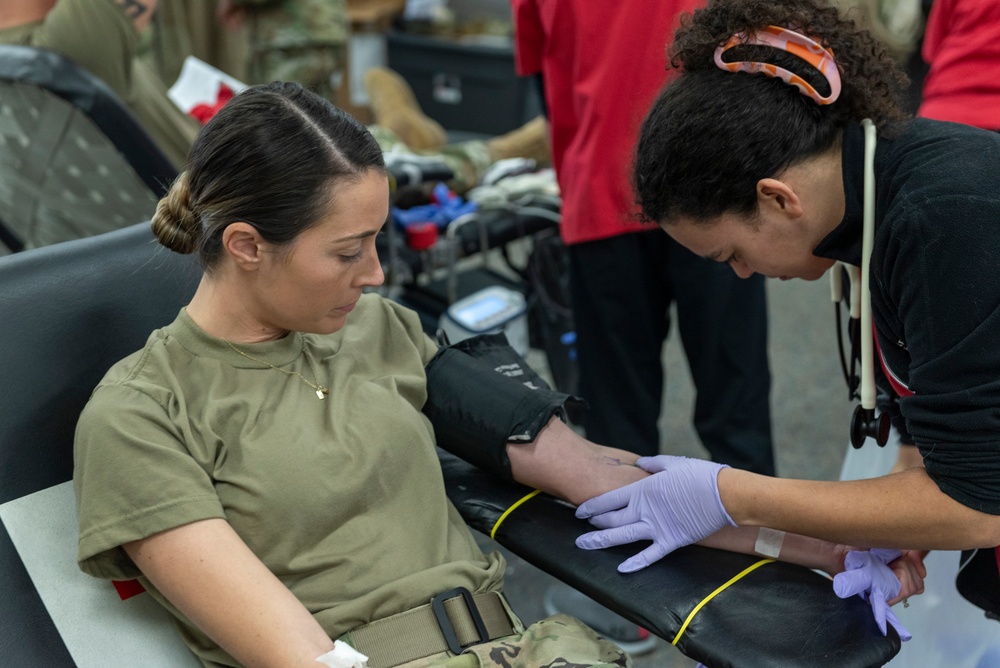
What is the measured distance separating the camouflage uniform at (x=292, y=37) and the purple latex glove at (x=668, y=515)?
268cm

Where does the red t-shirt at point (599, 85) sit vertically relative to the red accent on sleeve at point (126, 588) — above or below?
above

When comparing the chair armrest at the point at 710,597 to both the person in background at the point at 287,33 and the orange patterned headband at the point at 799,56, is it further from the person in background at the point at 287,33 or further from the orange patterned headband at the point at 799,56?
the person in background at the point at 287,33

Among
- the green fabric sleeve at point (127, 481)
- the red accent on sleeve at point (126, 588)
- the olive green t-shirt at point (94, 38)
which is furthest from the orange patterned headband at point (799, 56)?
the olive green t-shirt at point (94, 38)

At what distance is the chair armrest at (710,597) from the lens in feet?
3.71

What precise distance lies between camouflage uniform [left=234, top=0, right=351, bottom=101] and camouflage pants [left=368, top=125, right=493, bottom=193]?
0.95 metres

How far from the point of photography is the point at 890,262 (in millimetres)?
1121

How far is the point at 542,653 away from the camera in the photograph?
123 cm

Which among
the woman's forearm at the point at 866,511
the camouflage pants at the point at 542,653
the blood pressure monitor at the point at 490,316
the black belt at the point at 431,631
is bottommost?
the blood pressure monitor at the point at 490,316

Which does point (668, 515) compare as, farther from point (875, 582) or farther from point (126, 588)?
point (126, 588)

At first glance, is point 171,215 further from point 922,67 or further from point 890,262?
point 922,67

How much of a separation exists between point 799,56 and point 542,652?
78 centimetres

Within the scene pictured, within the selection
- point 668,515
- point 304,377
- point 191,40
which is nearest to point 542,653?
point 668,515

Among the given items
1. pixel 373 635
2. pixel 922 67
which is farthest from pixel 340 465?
pixel 922 67

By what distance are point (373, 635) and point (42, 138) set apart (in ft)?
4.21
